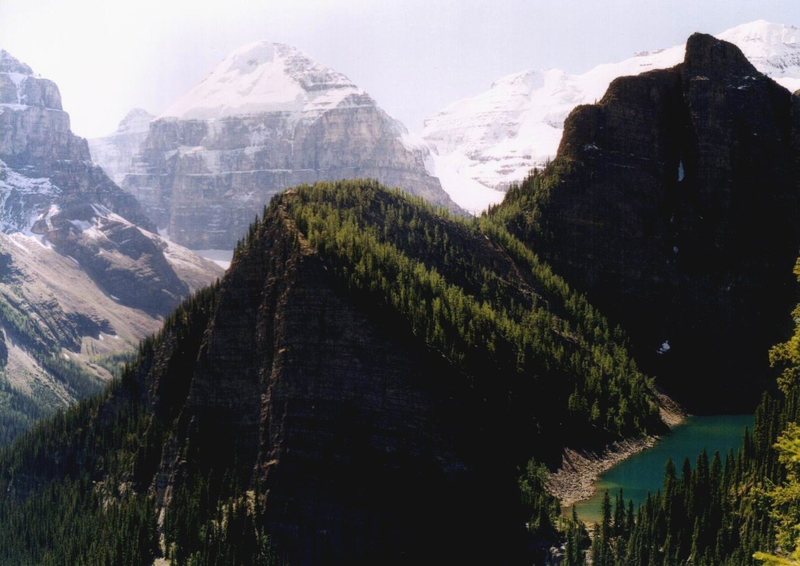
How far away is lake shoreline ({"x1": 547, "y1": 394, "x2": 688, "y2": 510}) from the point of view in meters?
155

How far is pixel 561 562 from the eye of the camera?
127062 mm

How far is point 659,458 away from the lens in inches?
6777

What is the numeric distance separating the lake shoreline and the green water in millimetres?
1104

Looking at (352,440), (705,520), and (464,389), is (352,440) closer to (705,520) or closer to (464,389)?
(464,389)

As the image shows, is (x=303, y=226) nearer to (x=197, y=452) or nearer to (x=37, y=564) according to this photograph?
(x=197, y=452)

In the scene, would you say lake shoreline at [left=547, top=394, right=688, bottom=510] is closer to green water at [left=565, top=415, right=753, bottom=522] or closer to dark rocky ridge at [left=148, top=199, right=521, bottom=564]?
green water at [left=565, top=415, right=753, bottom=522]

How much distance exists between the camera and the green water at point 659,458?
150750 millimetres

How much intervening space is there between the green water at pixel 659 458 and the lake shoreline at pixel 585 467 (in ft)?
3.62

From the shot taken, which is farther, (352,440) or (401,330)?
(401,330)

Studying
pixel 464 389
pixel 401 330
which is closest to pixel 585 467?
pixel 464 389

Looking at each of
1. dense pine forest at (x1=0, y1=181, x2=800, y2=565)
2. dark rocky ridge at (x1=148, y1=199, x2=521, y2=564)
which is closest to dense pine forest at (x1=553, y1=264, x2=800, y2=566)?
dense pine forest at (x1=0, y1=181, x2=800, y2=565)

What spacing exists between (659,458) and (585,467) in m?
12.7

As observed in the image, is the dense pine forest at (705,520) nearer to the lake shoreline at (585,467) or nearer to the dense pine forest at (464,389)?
the dense pine forest at (464,389)

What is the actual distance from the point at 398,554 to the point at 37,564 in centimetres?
6388
